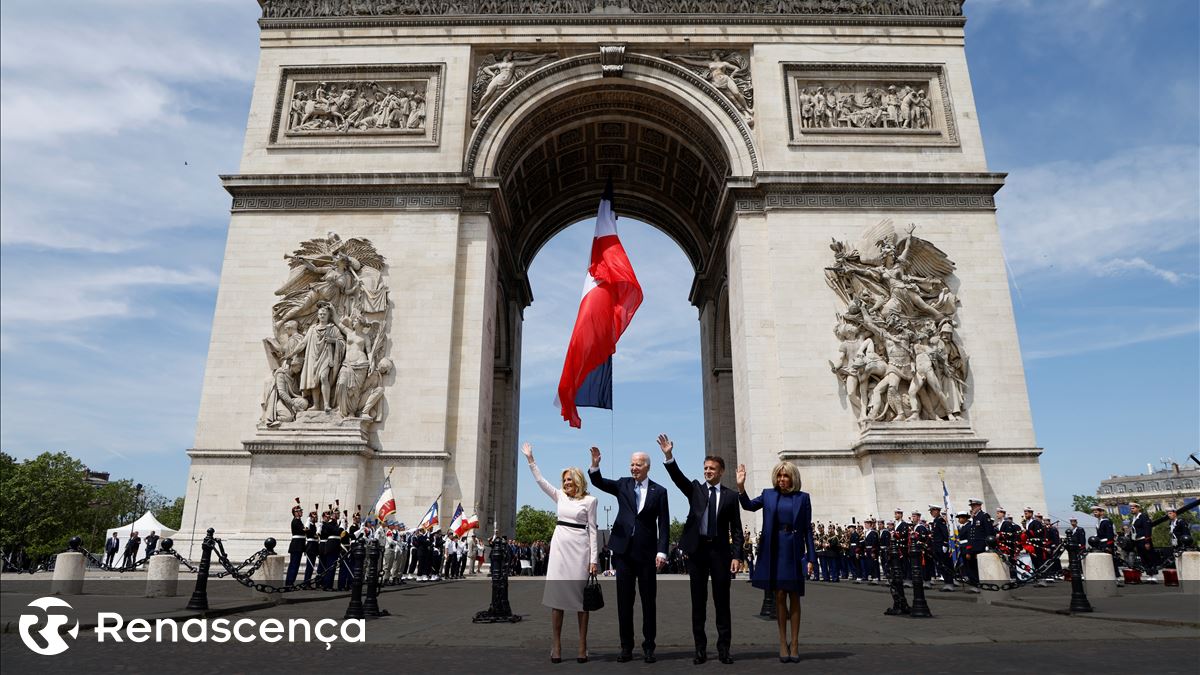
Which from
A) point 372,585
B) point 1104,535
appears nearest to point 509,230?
point 372,585

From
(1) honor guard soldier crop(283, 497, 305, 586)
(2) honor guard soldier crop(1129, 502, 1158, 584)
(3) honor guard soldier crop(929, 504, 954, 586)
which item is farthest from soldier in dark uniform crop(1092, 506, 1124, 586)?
(1) honor guard soldier crop(283, 497, 305, 586)

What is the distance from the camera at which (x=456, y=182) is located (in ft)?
67.9

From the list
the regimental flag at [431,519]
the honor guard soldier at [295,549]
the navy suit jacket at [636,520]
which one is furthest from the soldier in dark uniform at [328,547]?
the navy suit jacket at [636,520]

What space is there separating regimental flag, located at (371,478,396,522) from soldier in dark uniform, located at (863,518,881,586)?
10225 mm

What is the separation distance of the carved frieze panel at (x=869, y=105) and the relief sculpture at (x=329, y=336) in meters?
12.8

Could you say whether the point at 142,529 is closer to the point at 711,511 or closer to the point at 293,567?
the point at 293,567

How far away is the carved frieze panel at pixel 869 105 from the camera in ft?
70.9

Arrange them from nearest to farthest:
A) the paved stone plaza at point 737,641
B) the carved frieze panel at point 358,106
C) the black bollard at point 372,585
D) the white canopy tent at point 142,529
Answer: the paved stone plaza at point 737,641 → the black bollard at point 372,585 → the carved frieze panel at point 358,106 → the white canopy tent at point 142,529

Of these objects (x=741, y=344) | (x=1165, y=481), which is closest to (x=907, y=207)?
(x=741, y=344)

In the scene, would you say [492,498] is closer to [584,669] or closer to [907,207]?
[907,207]

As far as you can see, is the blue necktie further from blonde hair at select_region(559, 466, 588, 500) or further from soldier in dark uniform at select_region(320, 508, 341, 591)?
soldier in dark uniform at select_region(320, 508, 341, 591)

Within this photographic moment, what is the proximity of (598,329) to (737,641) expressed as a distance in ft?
44.3

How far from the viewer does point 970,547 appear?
13.2 meters

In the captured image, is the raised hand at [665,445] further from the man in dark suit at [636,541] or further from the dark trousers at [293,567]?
the dark trousers at [293,567]
